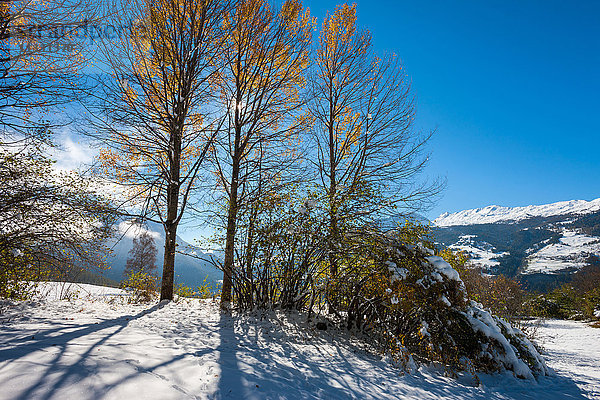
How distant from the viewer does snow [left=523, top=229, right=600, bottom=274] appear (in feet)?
445

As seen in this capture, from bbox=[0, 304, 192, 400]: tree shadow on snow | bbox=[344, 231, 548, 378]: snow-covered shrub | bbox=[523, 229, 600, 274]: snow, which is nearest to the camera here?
bbox=[0, 304, 192, 400]: tree shadow on snow

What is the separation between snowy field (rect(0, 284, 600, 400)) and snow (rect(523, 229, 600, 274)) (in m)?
157

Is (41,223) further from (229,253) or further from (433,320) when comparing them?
(433,320)

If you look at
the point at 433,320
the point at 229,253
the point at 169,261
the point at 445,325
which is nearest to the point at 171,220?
the point at 169,261

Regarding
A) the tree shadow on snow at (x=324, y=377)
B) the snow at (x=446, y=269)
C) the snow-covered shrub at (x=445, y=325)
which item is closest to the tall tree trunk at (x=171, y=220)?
the tree shadow on snow at (x=324, y=377)

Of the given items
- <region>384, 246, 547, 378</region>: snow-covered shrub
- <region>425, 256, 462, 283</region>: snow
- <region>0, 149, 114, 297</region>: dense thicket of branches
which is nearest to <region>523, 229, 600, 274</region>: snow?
<region>384, 246, 547, 378</region>: snow-covered shrub

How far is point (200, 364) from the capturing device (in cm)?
279

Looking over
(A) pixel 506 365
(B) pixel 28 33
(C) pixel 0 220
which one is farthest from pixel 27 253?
(A) pixel 506 365

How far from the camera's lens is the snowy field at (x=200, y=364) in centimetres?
203

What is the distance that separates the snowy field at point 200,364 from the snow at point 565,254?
157 meters

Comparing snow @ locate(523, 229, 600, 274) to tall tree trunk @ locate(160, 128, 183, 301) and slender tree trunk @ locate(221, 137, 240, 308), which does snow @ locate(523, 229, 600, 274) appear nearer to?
slender tree trunk @ locate(221, 137, 240, 308)

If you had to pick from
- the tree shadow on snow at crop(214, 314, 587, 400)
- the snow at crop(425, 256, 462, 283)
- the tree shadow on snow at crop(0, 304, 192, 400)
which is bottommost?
the tree shadow on snow at crop(214, 314, 587, 400)

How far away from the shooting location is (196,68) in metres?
7.60

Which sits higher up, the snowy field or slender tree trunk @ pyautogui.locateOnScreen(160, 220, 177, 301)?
slender tree trunk @ pyautogui.locateOnScreen(160, 220, 177, 301)
